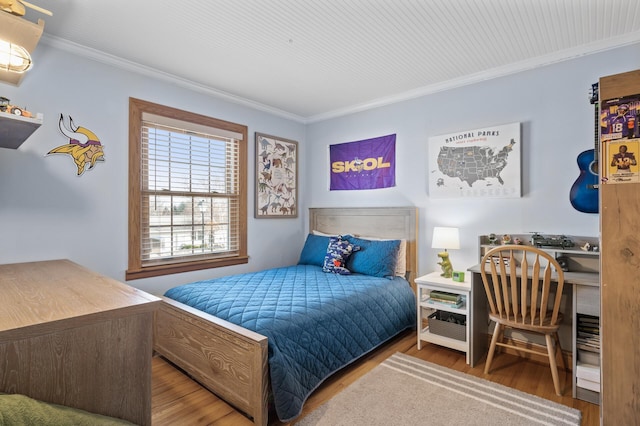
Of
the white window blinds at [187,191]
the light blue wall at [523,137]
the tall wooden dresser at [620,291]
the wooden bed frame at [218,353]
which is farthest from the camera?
the white window blinds at [187,191]

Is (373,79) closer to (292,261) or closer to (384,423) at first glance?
(292,261)

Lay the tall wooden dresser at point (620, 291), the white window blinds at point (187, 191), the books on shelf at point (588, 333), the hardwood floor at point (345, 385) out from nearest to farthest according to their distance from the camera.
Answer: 1. the tall wooden dresser at point (620, 291)
2. the hardwood floor at point (345, 385)
3. the books on shelf at point (588, 333)
4. the white window blinds at point (187, 191)

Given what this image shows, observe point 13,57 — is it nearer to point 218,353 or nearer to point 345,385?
point 218,353

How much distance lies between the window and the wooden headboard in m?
1.00

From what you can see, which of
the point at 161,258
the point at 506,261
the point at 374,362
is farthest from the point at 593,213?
the point at 161,258

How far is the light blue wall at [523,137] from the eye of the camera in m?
2.47

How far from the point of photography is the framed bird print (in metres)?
3.75

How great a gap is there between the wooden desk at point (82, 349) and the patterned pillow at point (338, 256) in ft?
7.26

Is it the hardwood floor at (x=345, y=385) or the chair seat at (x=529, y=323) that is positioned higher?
the chair seat at (x=529, y=323)

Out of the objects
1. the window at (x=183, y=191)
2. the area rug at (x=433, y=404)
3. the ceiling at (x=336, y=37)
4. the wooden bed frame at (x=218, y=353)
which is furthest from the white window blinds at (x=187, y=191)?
the area rug at (x=433, y=404)

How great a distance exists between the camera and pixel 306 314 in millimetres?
2121

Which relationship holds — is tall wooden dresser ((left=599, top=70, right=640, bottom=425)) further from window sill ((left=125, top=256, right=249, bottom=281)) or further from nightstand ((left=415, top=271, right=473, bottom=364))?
window sill ((left=125, top=256, right=249, bottom=281))

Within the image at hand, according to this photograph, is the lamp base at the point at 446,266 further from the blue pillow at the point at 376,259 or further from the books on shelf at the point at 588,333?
the books on shelf at the point at 588,333

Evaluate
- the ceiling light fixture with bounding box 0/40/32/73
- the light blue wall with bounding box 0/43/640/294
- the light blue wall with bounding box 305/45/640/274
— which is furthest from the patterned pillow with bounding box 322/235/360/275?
the ceiling light fixture with bounding box 0/40/32/73
